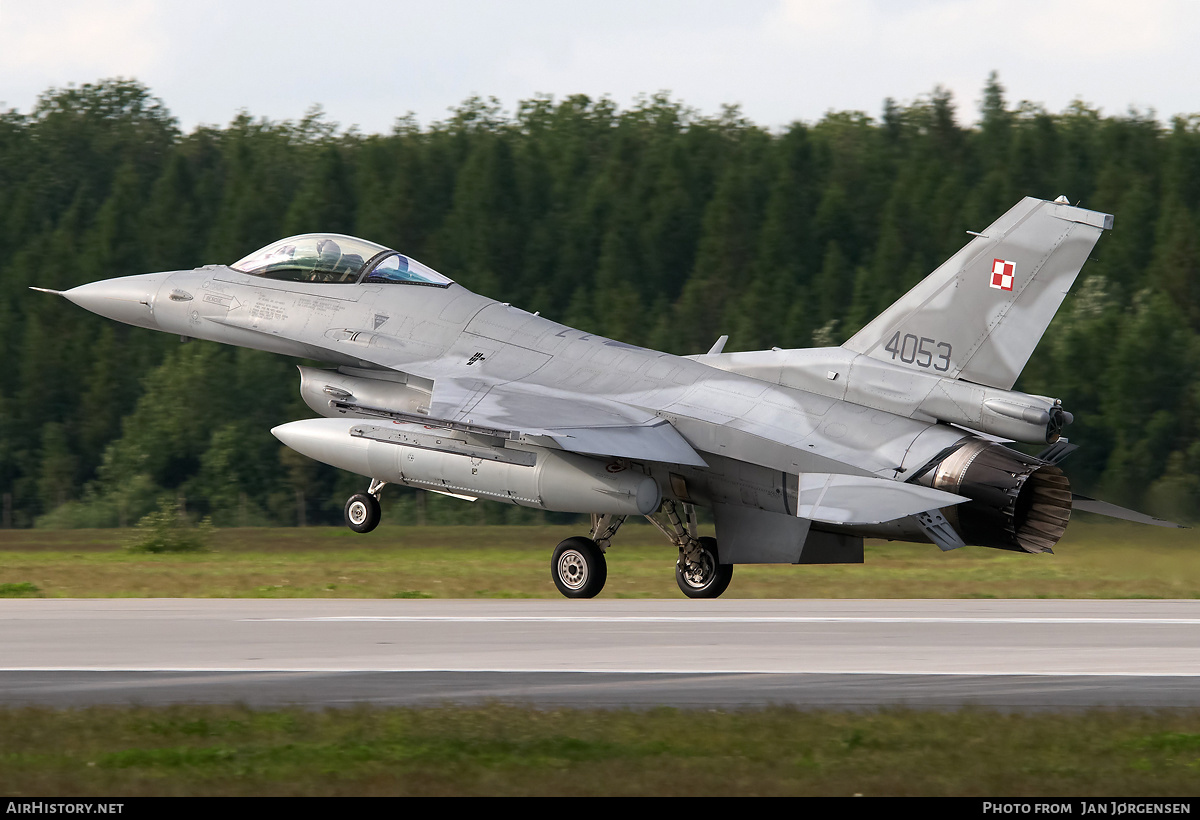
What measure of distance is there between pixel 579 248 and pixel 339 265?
54.3 metres

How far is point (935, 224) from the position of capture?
69375 mm

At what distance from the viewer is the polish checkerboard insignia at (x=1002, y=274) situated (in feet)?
54.3

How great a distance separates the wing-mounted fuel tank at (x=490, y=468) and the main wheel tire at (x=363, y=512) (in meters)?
0.64

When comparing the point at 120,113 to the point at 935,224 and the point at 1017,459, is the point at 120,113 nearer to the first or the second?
the point at 935,224

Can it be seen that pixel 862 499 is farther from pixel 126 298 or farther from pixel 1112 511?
pixel 126 298

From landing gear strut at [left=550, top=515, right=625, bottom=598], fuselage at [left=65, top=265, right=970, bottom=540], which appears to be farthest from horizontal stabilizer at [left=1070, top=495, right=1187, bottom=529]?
landing gear strut at [left=550, top=515, right=625, bottom=598]

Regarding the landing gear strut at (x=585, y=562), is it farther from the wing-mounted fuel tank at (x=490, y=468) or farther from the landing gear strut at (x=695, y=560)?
the wing-mounted fuel tank at (x=490, y=468)

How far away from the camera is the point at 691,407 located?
18.2 metres

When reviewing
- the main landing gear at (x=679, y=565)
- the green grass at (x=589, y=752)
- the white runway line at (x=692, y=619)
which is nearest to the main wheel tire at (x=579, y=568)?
the main landing gear at (x=679, y=565)

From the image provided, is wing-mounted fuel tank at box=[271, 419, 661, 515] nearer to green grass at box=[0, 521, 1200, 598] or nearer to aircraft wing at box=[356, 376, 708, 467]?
aircraft wing at box=[356, 376, 708, 467]

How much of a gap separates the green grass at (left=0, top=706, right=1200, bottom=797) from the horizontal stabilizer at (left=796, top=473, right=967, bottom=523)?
22.0 feet

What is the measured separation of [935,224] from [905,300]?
53.9 metres
